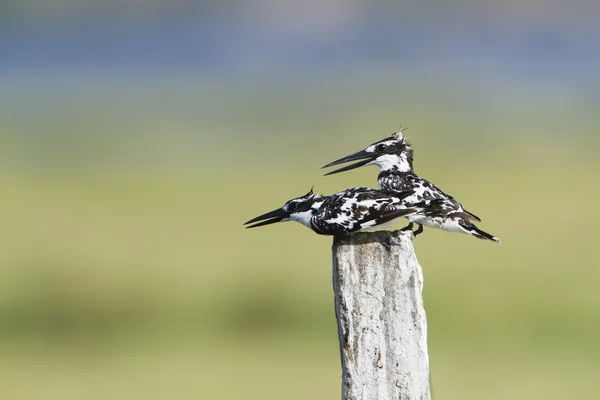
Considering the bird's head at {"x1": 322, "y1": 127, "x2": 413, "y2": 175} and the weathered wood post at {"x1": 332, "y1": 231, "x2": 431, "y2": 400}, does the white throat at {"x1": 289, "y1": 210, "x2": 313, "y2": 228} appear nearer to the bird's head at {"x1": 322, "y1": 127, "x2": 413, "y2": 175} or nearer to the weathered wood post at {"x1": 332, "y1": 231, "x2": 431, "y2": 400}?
the weathered wood post at {"x1": 332, "y1": 231, "x2": 431, "y2": 400}

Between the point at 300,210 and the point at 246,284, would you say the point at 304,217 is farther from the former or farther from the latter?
the point at 246,284

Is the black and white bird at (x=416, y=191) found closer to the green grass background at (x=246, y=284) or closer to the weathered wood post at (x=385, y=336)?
the weathered wood post at (x=385, y=336)

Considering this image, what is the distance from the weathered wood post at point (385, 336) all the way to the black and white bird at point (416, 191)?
4.02 ft

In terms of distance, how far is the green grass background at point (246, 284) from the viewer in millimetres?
13391

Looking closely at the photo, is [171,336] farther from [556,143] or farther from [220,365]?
[556,143]

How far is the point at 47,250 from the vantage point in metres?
24.3

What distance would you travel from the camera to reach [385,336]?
504 centimetres

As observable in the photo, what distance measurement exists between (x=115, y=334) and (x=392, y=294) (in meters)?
12.2

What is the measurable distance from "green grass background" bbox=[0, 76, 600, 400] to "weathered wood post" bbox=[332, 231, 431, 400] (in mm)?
6934

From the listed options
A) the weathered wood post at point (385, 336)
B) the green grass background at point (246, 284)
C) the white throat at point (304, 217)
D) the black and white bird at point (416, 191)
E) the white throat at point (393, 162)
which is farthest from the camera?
the green grass background at point (246, 284)

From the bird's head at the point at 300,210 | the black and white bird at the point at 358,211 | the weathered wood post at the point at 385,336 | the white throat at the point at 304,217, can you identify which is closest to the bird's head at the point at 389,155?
the bird's head at the point at 300,210

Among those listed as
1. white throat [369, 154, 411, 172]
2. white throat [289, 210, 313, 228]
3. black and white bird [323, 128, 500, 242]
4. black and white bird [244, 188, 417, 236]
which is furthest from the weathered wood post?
white throat [369, 154, 411, 172]

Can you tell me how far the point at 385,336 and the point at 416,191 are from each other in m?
2.27

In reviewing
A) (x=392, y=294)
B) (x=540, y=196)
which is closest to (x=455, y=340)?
(x=392, y=294)
